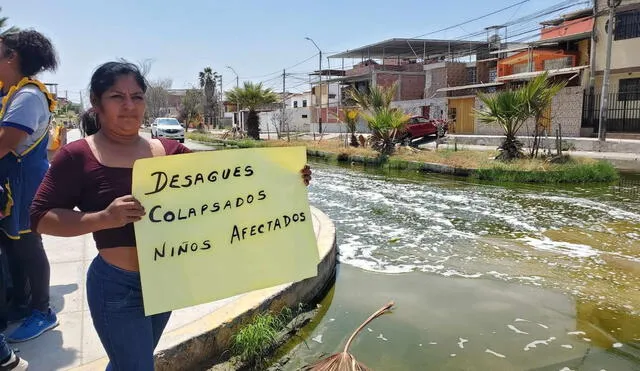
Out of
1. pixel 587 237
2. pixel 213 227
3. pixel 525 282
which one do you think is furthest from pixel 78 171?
pixel 587 237

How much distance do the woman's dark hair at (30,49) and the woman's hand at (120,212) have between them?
5.59 ft

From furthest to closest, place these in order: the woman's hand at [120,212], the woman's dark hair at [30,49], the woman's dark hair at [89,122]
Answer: the woman's dark hair at [30,49], the woman's dark hair at [89,122], the woman's hand at [120,212]

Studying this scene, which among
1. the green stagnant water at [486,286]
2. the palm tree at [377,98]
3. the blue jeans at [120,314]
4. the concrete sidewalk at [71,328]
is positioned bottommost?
the green stagnant water at [486,286]

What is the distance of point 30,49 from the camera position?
2.79m

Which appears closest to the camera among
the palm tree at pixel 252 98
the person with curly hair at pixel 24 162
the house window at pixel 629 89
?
the person with curly hair at pixel 24 162

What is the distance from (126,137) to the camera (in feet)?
6.13

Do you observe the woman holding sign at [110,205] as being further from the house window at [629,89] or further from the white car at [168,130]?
the white car at [168,130]

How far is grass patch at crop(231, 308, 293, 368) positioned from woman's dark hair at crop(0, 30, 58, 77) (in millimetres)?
2115

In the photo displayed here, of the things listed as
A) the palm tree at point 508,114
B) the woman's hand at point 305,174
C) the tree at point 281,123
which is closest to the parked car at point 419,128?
the palm tree at point 508,114

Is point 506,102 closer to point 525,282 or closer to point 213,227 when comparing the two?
point 525,282

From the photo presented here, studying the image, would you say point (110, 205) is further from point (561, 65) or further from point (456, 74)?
point (456, 74)

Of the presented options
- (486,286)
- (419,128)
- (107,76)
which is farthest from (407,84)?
(107,76)

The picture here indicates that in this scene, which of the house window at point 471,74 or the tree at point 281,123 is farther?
the house window at point 471,74

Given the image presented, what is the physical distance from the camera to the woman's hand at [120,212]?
1.64 metres
